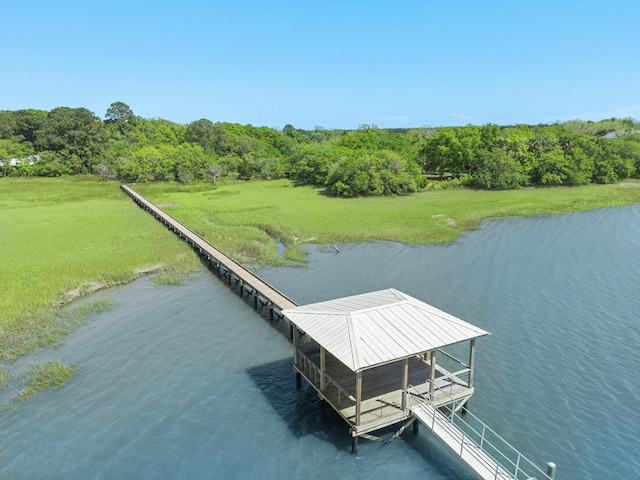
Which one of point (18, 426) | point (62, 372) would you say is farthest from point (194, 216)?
point (18, 426)

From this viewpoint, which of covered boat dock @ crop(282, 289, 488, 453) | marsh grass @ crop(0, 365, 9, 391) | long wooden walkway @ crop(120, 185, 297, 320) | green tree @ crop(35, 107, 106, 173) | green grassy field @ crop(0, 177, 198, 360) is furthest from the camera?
green tree @ crop(35, 107, 106, 173)

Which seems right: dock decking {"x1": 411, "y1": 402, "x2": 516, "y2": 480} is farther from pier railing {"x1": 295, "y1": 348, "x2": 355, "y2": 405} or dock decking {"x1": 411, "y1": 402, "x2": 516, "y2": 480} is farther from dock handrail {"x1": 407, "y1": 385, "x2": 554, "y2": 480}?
pier railing {"x1": 295, "y1": 348, "x2": 355, "y2": 405}

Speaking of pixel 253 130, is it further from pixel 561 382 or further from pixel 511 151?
pixel 561 382

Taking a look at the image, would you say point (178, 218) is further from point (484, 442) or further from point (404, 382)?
point (484, 442)

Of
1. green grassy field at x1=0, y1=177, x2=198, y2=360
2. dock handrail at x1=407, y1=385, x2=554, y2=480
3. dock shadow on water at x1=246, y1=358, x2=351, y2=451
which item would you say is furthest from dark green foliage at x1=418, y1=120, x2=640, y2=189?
dock handrail at x1=407, y1=385, x2=554, y2=480

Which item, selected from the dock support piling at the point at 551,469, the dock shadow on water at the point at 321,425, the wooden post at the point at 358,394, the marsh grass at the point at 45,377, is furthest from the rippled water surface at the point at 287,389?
the dock support piling at the point at 551,469

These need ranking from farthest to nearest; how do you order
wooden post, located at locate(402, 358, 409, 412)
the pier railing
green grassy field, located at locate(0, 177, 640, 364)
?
green grassy field, located at locate(0, 177, 640, 364) < the pier railing < wooden post, located at locate(402, 358, 409, 412)

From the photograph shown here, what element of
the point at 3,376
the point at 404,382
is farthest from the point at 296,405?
the point at 3,376
